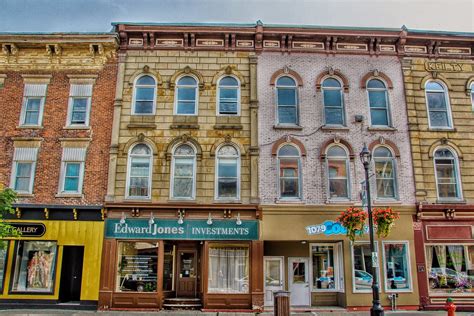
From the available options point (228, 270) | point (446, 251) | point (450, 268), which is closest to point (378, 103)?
point (446, 251)

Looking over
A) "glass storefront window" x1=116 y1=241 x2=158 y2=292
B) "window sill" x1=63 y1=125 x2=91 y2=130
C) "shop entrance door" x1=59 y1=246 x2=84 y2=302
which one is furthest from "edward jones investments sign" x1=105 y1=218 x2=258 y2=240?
"window sill" x1=63 y1=125 x2=91 y2=130

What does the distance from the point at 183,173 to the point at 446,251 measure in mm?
11428

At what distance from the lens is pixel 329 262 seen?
1720cm

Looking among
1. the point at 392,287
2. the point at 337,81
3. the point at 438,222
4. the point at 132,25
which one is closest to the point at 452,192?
the point at 438,222

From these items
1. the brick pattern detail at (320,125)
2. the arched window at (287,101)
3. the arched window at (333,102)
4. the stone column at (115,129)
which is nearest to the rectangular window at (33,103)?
the stone column at (115,129)

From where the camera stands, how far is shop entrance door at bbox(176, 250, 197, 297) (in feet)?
55.9

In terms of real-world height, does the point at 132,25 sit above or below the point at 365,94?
above

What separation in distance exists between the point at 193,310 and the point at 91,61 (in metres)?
11.6

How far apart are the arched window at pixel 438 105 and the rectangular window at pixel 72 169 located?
50.4 ft

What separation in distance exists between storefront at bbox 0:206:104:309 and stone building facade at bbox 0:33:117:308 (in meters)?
0.04

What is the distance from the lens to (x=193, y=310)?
625 inches

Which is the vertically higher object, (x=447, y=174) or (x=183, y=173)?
(x=447, y=174)

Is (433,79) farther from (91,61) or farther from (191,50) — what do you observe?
(91,61)

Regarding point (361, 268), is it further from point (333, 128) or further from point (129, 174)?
point (129, 174)
